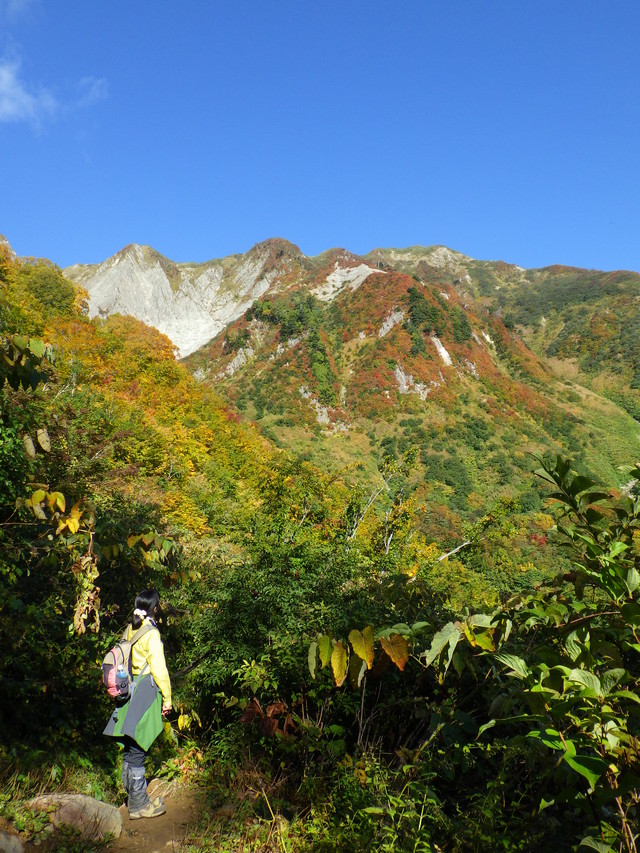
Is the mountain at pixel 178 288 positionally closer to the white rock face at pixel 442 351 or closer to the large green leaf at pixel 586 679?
the white rock face at pixel 442 351

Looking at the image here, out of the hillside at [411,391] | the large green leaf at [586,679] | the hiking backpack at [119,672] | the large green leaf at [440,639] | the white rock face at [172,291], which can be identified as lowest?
the hiking backpack at [119,672]

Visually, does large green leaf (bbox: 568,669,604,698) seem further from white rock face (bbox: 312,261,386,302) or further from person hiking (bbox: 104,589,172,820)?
white rock face (bbox: 312,261,386,302)

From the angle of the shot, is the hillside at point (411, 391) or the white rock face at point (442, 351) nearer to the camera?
the hillside at point (411, 391)

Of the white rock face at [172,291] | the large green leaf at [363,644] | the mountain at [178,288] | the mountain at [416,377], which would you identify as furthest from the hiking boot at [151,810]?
the white rock face at [172,291]

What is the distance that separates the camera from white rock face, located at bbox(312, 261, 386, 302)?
5975 centimetres

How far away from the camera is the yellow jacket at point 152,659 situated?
3209mm

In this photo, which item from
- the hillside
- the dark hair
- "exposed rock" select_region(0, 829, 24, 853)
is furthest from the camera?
the hillside

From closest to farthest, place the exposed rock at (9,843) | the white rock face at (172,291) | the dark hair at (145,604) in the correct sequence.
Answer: the exposed rock at (9,843), the dark hair at (145,604), the white rock face at (172,291)

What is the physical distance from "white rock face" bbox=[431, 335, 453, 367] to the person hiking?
46468 mm

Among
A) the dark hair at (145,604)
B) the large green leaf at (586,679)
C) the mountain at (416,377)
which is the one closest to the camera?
the large green leaf at (586,679)

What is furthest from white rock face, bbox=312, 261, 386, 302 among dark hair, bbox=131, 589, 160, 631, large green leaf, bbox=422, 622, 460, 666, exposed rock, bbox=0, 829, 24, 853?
large green leaf, bbox=422, 622, 460, 666

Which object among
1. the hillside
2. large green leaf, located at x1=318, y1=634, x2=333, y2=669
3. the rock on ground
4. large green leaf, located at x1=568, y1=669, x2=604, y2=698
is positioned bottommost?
the rock on ground

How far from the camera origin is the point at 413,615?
363 cm

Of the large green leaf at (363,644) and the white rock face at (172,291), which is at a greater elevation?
the white rock face at (172,291)
